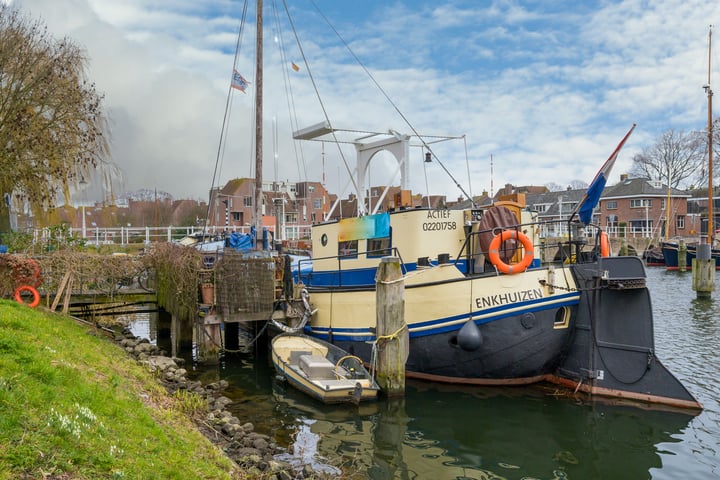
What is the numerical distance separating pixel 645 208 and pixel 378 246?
59.8 metres

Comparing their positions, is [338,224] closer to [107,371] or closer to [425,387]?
[425,387]

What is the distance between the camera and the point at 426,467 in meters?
8.53

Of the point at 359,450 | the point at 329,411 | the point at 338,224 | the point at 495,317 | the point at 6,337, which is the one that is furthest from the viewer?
the point at 338,224

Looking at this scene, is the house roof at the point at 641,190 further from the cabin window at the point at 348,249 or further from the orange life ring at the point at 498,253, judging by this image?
the orange life ring at the point at 498,253

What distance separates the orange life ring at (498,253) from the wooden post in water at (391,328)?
2116 mm

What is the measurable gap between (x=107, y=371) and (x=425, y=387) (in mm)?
6731

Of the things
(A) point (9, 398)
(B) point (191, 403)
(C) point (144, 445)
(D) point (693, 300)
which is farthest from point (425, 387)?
(D) point (693, 300)

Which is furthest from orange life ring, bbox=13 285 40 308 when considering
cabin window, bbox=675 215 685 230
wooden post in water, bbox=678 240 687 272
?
cabin window, bbox=675 215 685 230

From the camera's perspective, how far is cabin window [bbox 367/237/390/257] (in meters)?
14.0

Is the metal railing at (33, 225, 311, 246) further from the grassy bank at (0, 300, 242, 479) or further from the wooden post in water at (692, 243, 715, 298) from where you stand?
the wooden post in water at (692, 243, 715, 298)

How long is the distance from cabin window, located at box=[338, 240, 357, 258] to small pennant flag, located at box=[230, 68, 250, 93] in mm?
8231

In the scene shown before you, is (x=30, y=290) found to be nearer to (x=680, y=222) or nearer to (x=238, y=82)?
(x=238, y=82)

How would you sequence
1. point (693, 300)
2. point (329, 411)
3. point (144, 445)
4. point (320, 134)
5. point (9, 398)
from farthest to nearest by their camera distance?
point (693, 300) → point (320, 134) → point (329, 411) → point (144, 445) → point (9, 398)

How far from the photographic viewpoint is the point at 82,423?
551 cm
